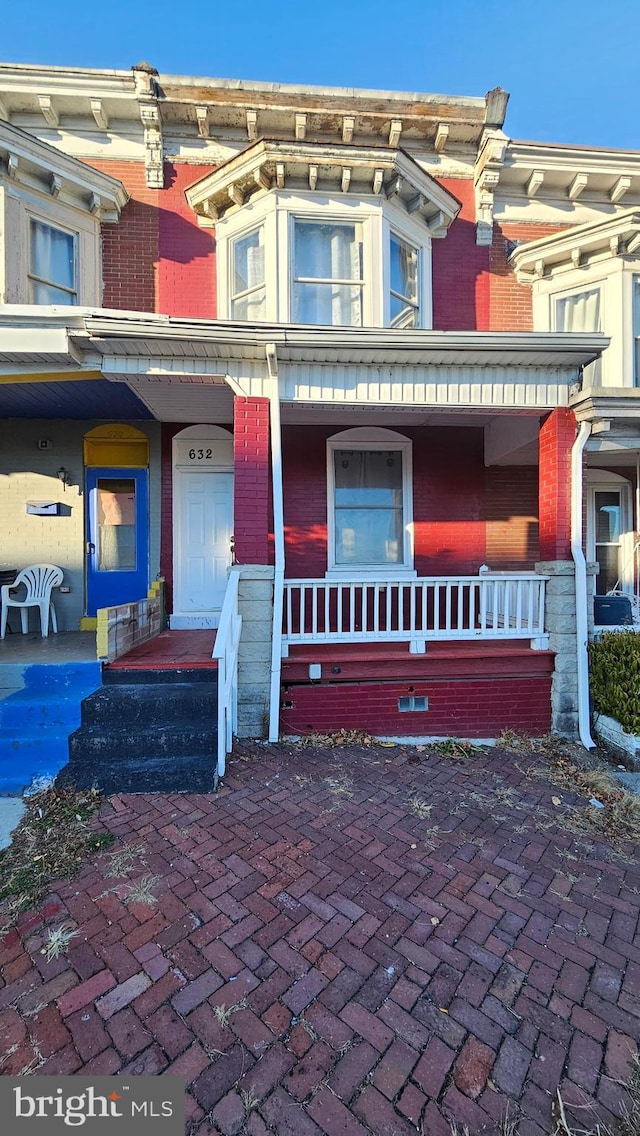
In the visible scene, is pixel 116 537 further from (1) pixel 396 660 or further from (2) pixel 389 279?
(2) pixel 389 279

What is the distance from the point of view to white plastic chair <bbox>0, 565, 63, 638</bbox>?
591 cm

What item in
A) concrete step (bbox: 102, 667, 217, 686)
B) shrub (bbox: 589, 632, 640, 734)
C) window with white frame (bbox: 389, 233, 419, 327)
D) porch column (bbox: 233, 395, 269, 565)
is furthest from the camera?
window with white frame (bbox: 389, 233, 419, 327)

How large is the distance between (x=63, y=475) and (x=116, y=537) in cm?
107

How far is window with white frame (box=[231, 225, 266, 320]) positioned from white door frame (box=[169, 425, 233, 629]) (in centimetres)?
156

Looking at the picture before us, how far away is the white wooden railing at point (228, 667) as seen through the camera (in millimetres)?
A: 3779

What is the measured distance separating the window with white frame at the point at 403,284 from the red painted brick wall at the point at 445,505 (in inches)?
58.3

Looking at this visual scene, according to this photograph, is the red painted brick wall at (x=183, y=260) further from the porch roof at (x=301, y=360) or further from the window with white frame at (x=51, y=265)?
the porch roof at (x=301, y=360)

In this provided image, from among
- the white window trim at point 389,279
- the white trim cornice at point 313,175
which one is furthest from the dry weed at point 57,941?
the white trim cornice at point 313,175

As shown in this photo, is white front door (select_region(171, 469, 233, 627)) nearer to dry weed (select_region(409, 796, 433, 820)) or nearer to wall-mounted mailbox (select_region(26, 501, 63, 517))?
wall-mounted mailbox (select_region(26, 501, 63, 517))

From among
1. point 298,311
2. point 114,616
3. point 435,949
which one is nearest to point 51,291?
point 298,311

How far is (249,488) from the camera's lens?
462 cm

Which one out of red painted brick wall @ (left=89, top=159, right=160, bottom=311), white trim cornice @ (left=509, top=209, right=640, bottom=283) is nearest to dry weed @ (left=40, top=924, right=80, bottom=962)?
red painted brick wall @ (left=89, top=159, right=160, bottom=311)

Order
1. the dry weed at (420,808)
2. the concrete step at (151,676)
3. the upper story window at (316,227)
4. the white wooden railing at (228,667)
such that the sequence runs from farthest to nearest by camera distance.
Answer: the upper story window at (316,227), the concrete step at (151,676), the white wooden railing at (228,667), the dry weed at (420,808)

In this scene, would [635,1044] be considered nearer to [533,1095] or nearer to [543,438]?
[533,1095]
